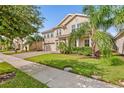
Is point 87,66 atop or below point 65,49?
below

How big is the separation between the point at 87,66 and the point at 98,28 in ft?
9.88

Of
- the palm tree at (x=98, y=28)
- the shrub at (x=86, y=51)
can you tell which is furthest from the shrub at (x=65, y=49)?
the shrub at (x=86, y=51)

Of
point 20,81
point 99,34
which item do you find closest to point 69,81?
point 20,81

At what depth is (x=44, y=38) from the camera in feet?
59.3

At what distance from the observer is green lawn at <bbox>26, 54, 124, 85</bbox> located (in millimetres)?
8893

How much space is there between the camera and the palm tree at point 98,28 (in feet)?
37.4

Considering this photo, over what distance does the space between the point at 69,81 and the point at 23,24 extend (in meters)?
2.70

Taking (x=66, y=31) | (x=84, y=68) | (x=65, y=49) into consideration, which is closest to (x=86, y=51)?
(x=65, y=49)

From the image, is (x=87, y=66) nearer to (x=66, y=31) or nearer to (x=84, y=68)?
(x=84, y=68)

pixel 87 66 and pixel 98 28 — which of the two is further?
pixel 98 28

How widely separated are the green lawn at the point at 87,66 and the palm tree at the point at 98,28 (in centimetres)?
77

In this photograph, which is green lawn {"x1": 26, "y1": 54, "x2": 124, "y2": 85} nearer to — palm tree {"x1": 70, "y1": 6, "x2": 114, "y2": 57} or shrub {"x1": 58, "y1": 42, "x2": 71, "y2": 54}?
shrub {"x1": 58, "y1": 42, "x2": 71, "y2": 54}

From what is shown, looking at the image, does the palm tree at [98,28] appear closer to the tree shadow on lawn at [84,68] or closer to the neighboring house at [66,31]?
the neighboring house at [66,31]

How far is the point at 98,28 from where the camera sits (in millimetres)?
13617
